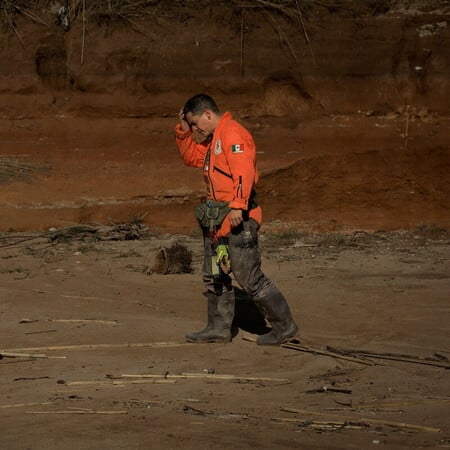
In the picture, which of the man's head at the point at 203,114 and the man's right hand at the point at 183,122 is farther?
the man's right hand at the point at 183,122

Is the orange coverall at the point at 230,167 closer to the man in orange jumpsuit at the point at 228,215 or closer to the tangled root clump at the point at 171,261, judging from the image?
the man in orange jumpsuit at the point at 228,215

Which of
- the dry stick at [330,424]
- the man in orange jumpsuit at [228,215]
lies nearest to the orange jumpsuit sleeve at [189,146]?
the man in orange jumpsuit at [228,215]

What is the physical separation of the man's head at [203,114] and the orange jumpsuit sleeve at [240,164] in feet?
0.80

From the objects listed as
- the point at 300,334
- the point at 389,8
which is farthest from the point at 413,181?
the point at 300,334

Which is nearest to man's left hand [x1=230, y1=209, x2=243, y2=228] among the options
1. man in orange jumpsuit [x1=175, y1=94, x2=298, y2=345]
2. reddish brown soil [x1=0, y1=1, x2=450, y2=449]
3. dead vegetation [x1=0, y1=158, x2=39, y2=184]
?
man in orange jumpsuit [x1=175, y1=94, x2=298, y2=345]

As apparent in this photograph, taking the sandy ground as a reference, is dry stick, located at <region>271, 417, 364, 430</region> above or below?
above

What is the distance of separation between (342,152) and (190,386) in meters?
7.52

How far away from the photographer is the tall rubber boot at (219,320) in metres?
8.73

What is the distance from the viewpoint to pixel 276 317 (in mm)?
8547

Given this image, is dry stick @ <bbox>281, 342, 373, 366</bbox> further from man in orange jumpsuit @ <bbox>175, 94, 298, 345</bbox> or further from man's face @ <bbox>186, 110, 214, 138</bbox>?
man's face @ <bbox>186, 110, 214, 138</bbox>

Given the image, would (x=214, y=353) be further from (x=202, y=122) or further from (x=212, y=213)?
(x=202, y=122)

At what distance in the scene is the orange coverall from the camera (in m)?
8.12

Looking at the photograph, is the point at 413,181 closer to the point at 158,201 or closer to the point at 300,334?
the point at 158,201

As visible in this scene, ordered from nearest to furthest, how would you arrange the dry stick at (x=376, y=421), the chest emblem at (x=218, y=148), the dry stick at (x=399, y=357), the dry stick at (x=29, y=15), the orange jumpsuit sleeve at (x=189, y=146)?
the dry stick at (x=376, y=421), the dry stick at (x=399, y=357), the chest emblem at (x=218, y=148), the orange jumpsuit sleeve at (x=189, y=146), the dry stick at (x=29, y=15)
